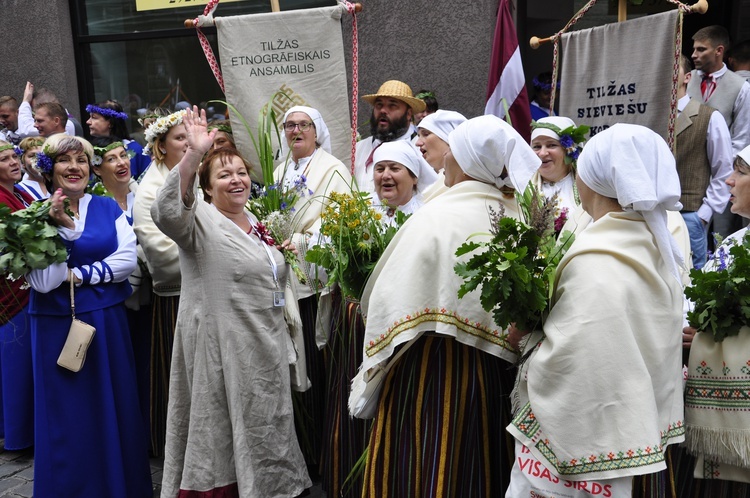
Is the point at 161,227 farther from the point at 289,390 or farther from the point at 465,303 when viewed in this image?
the point at 465,303

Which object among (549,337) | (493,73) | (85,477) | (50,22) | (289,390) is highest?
(50,22)

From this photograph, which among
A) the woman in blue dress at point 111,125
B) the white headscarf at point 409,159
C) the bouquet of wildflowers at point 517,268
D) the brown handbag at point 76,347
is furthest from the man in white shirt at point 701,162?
the woman in blue dress at point 111,125

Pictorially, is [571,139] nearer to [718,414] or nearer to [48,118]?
[718,414]

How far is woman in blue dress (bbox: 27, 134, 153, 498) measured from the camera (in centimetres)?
397

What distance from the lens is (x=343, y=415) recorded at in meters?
3.78

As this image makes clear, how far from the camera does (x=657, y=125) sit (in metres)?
4.33

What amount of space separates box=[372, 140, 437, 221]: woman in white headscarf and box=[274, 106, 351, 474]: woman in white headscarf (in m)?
0.24

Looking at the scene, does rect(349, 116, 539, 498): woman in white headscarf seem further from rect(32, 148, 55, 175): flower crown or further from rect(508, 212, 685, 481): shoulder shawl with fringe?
rect(32, 148, 55, 175): flower crown

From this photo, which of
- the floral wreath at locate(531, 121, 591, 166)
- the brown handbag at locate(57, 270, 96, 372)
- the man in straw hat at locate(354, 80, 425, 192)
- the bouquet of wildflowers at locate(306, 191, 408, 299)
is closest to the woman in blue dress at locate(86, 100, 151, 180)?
the man in straw hat at locate(354, 80, 425, 192)

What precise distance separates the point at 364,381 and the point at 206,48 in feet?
10.5

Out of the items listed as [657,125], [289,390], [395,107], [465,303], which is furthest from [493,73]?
[465,303]

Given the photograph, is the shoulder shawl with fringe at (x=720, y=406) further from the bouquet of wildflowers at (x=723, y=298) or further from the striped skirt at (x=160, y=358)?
the striped skirt at (x=160, y=358)

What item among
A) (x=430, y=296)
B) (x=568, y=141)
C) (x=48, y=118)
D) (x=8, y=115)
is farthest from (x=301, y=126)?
(x=8, y=115)

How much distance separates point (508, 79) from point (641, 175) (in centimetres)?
399
